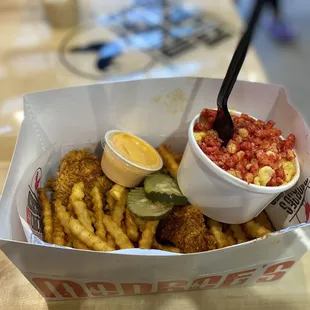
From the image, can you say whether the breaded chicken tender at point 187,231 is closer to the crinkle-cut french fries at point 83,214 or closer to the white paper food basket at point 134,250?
the white paper food basket at point 134,250

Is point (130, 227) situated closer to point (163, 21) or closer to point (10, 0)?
point (163, 21)

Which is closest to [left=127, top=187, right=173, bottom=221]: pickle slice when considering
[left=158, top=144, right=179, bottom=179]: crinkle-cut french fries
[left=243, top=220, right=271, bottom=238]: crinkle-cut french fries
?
[left=158, top=144, right=179, bottom=179]: crinkle-cut french fries

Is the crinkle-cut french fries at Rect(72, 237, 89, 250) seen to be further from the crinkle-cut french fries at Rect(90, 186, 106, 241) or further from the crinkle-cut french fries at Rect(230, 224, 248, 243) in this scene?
the crinkle-cut french fries at Rect(230, 224, 248, 243)

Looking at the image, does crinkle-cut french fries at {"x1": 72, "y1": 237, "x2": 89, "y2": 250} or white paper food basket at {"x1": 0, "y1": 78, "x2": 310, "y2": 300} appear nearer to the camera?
white paper food basket at {"x1": 0, "y1": 78, "x2": 310, "y2": 300}

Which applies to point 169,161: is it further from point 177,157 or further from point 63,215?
point 63,215

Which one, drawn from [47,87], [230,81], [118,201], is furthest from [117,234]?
[47,87]

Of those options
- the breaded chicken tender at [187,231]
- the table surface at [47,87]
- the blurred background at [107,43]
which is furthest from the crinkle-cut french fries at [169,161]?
the blurred background at [107,43]
